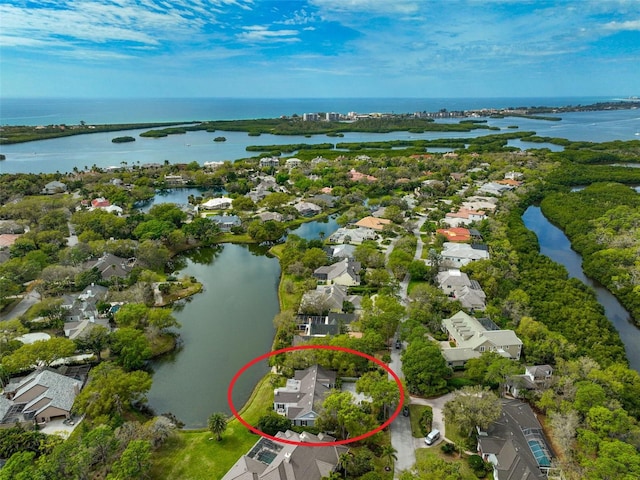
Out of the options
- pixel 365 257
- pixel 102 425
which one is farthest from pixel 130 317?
pixel 365 257

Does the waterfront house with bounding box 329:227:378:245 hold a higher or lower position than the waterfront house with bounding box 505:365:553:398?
higher

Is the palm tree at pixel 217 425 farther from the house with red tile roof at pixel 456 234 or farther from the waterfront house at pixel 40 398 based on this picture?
the house with red tile roof at pixel 456 234

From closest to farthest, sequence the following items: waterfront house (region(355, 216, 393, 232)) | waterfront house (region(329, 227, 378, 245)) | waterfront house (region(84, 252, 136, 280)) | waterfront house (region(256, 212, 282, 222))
A: waterfront house (region(84, 252, 136, 280)), waterfront house (region(329, 227, 378, 245)), waterfront house (region(355, 216, 393, 232)), waterfront house (region(256, 212, 282, 222))

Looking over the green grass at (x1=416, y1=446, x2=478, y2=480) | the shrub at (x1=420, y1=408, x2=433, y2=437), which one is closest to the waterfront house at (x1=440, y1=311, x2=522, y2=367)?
the shrub at (x1=420, y1=408, x2=433, y2=437)

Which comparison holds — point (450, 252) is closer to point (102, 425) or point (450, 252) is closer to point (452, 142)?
point (102, 425)

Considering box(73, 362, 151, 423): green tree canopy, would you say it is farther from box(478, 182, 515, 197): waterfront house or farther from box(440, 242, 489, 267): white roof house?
box(478, 182, 515, 197): waterfront house

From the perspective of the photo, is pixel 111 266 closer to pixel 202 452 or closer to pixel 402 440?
pixel 202 452

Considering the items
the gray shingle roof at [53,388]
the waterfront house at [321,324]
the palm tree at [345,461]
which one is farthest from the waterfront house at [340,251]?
the gray shingle roof at [53,388]
